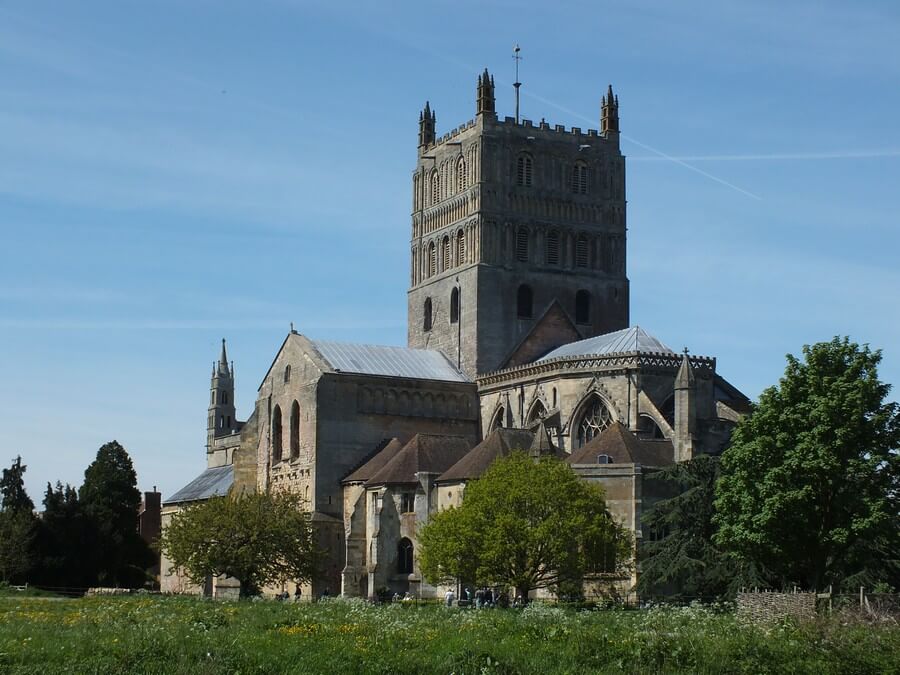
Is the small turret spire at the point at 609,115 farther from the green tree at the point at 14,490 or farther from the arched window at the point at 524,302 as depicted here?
the green tree at the point at 14,490

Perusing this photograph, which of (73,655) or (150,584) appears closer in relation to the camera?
(73,655)

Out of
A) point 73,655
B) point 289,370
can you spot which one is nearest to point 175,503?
point 289,370

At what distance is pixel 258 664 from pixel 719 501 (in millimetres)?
23402

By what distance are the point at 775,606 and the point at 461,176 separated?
54310 mm

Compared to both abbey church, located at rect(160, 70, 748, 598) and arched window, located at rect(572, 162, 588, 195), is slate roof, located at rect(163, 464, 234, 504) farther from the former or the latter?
arched window, located at rect(572, 162, 588, 195)

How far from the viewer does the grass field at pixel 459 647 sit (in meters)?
36.5

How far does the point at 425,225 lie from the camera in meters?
99.0

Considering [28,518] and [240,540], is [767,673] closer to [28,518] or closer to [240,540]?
[240,540]

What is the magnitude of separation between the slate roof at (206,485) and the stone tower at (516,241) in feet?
66.7

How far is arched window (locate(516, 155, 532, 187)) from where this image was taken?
9506cm

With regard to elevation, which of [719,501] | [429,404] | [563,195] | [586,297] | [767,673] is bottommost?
[767,673]

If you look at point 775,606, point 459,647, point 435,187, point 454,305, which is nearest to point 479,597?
point 775,606

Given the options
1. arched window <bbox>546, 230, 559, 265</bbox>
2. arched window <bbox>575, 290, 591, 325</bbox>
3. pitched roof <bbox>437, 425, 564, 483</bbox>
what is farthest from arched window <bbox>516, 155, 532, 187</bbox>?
pitched roof <bbox>437, 425, 564, 483</bbox>

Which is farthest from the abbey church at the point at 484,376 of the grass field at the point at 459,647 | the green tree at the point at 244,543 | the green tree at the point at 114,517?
the grass field at the point at 459,647
